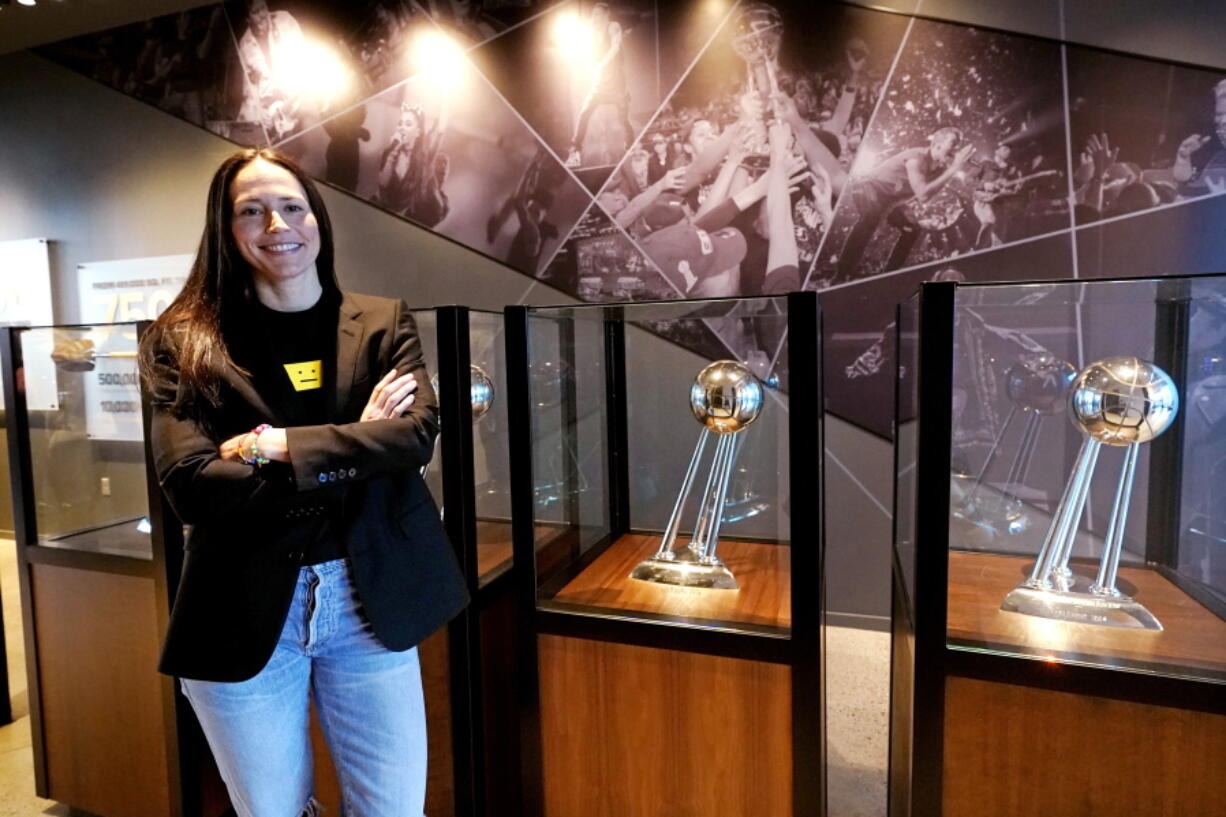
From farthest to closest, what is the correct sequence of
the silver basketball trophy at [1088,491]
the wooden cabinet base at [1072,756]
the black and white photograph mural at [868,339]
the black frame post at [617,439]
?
1. the black and white photograph mural at [868,339]
2. the black frame post at [617,439]
3. the silver basketball trophy at [1088,491]
4. the wooden cabinet base at [1072,756]

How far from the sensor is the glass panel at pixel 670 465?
5.01 ft

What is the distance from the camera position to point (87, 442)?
6.31 ft

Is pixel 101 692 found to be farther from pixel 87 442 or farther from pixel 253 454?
pixel 253 454

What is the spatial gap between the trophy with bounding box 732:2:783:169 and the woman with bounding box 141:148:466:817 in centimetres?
224

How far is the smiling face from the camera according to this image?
3.85 feet

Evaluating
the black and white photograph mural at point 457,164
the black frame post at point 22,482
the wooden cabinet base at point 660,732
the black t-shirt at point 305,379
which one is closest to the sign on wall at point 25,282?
the black and white photograph mural at point 457,164

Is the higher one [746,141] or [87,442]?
[746,141]

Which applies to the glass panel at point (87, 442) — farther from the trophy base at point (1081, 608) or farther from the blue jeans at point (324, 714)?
the trophy base at point (1081, 608)

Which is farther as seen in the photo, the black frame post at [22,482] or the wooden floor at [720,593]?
the black frame post at [22,482]

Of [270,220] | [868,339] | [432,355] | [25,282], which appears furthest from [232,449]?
[25,282]

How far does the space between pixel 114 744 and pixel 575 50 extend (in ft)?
10.3

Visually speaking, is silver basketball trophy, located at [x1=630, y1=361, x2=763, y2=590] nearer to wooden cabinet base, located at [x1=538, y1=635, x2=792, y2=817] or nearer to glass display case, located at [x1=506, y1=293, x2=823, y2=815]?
glass display case, located at [x1=506, y1=293, x2=823, y2=815]

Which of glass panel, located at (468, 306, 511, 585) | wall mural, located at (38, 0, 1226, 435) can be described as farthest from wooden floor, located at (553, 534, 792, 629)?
wall mural, located at (38, 0, 1226, 435)

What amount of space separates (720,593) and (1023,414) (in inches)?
29.8
